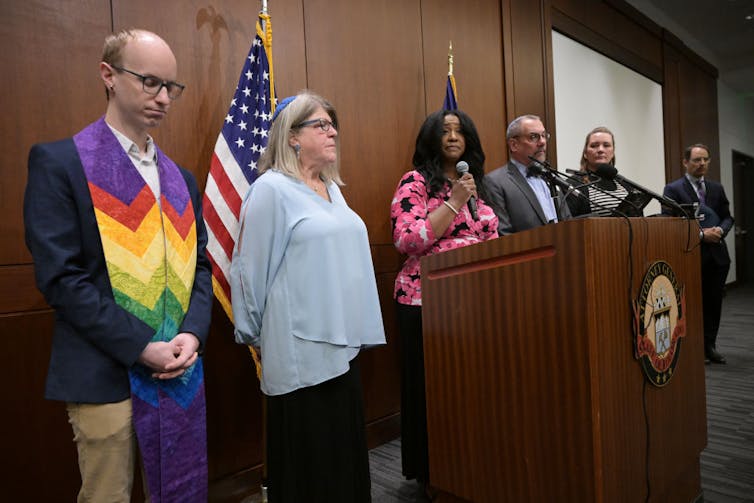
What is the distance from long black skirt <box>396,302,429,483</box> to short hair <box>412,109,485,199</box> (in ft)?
2.03

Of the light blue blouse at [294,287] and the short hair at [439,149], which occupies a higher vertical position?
the short hair at [439,149]

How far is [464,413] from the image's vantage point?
4.47ft

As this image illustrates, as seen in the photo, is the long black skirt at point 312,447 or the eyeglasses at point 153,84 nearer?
the eyeglasses at point 153,84

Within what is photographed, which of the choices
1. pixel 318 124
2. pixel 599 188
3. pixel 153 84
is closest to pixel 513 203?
pixel 599 188

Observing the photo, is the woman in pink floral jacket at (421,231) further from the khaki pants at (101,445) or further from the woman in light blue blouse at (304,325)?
the khaki pants at (101,445)

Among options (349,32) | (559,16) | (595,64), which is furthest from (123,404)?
(595,64)

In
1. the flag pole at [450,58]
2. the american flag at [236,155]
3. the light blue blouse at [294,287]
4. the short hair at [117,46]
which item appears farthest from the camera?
the flag pole at [450,58]

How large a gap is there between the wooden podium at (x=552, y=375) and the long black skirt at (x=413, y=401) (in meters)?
0.50

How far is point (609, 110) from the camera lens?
5.47 meters

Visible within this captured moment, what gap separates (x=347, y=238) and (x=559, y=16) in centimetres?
403

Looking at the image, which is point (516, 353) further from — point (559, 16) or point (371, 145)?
point (559, 16)

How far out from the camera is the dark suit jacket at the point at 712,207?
386cm

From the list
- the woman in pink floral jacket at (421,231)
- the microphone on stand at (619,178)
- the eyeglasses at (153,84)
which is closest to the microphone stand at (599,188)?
the microphone on stand at (619,178)

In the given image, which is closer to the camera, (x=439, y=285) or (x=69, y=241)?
(x=69, y=241)
